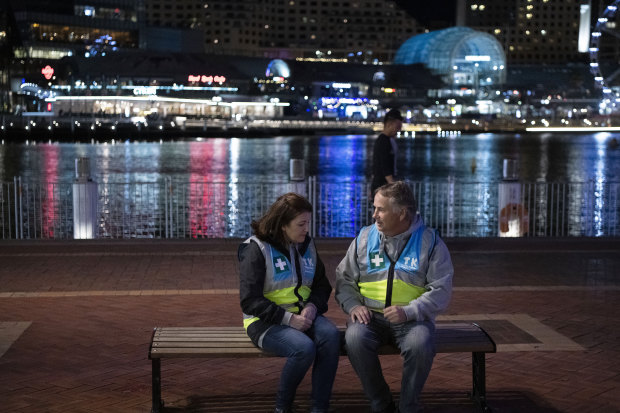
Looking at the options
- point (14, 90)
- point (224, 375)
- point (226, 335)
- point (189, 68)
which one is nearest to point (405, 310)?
point (226, 335)

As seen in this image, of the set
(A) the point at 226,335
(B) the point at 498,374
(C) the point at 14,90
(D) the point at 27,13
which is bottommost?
(B) the point at 498,374

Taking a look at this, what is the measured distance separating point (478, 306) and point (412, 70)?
15763 cm

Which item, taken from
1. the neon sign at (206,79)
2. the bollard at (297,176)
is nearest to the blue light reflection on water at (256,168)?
the bollard at (297,176)

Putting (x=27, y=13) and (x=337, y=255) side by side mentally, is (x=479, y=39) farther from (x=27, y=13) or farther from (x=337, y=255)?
(x=337, y=255)

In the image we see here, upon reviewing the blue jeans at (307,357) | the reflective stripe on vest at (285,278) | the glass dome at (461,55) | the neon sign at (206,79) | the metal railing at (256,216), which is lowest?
the metal railing at (256,216)

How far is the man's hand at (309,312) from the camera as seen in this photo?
562 centimetres

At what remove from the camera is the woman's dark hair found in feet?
18.3

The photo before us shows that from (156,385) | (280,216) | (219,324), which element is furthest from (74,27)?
(280,216)

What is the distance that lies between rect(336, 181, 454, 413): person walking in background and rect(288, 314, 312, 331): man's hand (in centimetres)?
25

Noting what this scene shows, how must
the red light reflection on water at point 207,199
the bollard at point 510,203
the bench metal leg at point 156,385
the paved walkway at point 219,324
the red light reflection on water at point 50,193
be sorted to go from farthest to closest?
the red light reflection on water at point 207,199 < the red light reflection on water at point 50,193 < the bollard at point 510,203 < the paved walkway at point 219,324 < the bench metal leg at point 156,385

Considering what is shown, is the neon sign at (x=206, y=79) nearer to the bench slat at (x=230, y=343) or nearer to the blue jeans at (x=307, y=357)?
the bench slat at (x=230, y=343)

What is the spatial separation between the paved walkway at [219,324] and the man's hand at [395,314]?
2.73ft

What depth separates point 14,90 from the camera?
376 ft

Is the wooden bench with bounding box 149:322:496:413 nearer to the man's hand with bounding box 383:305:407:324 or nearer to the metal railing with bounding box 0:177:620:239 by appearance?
the man's hand with bounding box 383:305:407:324
